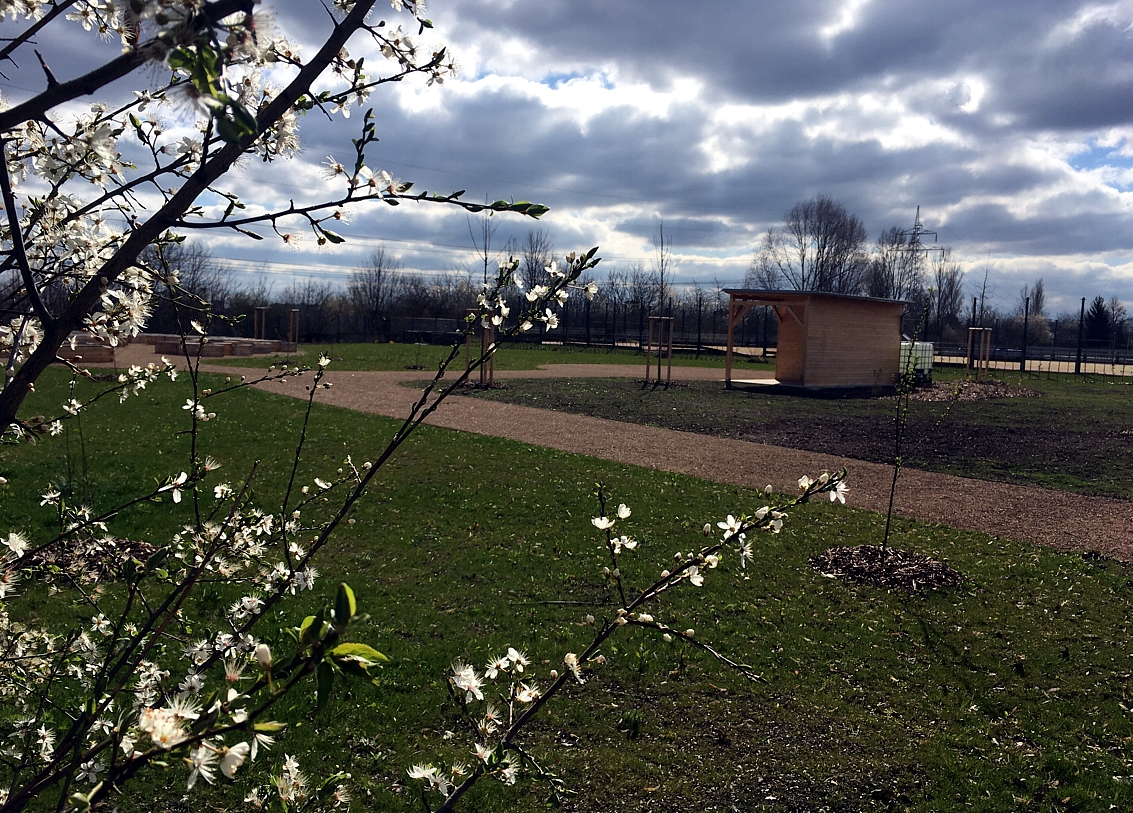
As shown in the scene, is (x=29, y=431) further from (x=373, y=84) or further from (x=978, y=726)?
(x=978, y=726)

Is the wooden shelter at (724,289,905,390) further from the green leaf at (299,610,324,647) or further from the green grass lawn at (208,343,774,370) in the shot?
the green leaf at (299,610,324,647)

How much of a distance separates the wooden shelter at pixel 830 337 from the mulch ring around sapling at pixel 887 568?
524 inches

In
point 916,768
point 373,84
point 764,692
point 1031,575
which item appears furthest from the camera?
point 1031,575

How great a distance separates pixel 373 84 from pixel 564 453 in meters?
8.62

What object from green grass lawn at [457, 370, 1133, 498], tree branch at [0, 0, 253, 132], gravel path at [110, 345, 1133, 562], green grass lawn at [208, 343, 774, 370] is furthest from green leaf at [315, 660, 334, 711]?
green grass lawn at [208, 343, 774, 370]

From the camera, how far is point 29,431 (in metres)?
1.58

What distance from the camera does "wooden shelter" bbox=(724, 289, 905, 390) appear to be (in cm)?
1919

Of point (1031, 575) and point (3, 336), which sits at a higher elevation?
point (3, 336)

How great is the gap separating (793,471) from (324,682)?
29.9 ft

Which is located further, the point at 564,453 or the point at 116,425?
the point at 116,425

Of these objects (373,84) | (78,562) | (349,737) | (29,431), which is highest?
(373,84)

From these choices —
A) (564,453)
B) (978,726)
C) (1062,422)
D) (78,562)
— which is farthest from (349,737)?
(1062,422)

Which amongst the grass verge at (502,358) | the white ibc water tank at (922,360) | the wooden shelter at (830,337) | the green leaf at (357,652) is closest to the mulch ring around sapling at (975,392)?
the white ibc water tank at (922,360)

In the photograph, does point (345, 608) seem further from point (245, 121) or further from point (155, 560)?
point (155, 560)
